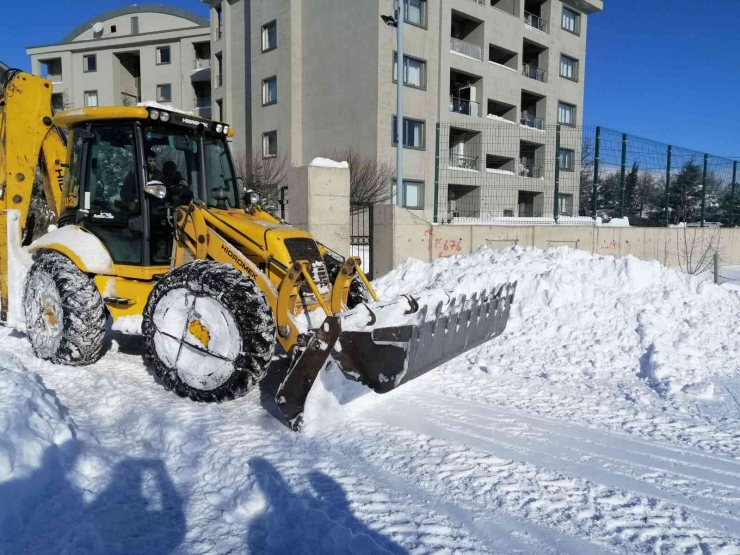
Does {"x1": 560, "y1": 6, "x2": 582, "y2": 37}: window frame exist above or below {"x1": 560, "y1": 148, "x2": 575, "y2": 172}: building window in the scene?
above

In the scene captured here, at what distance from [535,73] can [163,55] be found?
2289 cm

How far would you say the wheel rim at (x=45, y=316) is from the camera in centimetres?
571

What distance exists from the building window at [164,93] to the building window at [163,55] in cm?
145

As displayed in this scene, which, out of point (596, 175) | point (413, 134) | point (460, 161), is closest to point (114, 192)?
point (596, 175)

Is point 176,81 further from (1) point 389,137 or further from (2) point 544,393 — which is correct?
(2) point 544,393

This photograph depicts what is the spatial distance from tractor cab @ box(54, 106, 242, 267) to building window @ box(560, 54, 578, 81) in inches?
1202

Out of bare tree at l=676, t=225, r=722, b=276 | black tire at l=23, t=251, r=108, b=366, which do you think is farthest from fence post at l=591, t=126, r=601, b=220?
black tire at l=23, t=251, r=108, b=366

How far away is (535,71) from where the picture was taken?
30391mm

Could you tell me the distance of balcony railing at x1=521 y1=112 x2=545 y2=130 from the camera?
96.1 ft

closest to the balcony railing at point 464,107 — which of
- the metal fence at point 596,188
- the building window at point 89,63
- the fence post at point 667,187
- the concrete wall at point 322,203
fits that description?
the metal fence at point 596,188

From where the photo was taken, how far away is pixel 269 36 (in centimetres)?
2673

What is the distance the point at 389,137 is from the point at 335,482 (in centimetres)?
2131

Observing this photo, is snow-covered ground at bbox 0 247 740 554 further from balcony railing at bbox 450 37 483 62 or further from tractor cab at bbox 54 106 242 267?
balcony railing at bbox 450 37 483 62

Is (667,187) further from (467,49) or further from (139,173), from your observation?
(467,49)
